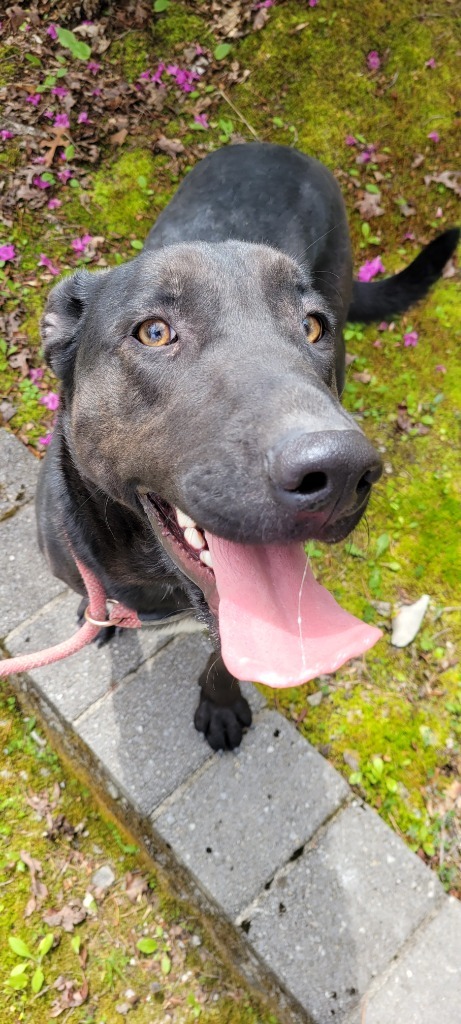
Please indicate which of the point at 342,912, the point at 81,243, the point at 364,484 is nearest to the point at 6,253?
the point at 81,243

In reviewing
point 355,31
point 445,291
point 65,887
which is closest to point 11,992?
point 65,887

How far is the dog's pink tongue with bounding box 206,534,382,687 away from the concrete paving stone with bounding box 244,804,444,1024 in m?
1.59

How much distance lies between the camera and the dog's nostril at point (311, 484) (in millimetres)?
1304

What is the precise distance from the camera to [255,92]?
17.3ft

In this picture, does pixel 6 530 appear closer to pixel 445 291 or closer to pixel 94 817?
pixel 94 817

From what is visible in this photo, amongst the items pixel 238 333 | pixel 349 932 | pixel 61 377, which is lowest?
pixel 349 932

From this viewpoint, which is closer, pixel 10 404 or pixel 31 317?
pixel 10 404

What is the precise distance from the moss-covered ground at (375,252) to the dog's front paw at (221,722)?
0.35m

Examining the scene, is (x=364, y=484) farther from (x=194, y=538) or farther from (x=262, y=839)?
(x=262, y=839)

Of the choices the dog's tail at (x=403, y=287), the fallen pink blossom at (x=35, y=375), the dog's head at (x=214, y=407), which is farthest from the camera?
the fallen pink blossom at (x=35, y=375)

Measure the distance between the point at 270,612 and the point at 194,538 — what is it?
0.33 m

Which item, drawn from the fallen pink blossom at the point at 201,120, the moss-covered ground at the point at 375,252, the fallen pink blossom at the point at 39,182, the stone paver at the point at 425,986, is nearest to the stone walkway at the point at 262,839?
the stone paver at the point at 425,986

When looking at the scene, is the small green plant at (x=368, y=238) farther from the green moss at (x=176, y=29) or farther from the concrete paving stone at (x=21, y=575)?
the concrete paving stone at (x=21, y=575)

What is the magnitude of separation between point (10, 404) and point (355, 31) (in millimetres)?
4312
